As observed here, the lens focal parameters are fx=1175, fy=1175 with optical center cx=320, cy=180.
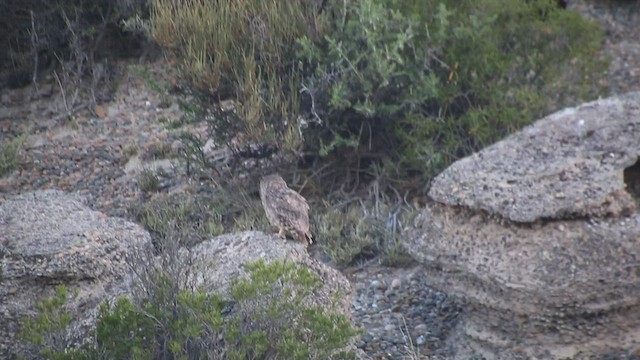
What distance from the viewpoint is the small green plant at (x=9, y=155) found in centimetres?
875

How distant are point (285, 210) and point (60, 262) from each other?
147 cm

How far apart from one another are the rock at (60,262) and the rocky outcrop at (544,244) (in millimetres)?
1550

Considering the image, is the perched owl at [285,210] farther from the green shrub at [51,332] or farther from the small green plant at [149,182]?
the green shrub at [51,332]

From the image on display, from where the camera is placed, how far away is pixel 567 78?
839cm

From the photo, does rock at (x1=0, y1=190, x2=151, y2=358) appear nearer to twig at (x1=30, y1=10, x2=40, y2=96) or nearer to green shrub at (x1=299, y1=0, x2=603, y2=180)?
green shrub at (x1=299, y1=0, x2=603, y2=180)

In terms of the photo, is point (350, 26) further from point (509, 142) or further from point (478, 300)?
point (478, 300)

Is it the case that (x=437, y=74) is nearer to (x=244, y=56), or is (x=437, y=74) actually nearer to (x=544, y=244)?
(x=244, y=56)

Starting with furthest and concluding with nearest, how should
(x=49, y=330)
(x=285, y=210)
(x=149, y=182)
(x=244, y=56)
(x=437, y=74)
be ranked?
(x=149, y=182)
(x=437, y=74)
(x=244, y=56)
(x=285, y=210)
(x=49, y=330)

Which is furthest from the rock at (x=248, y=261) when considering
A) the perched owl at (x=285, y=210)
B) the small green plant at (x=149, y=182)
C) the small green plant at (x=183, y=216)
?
the small green plant at (x=149, y=182)

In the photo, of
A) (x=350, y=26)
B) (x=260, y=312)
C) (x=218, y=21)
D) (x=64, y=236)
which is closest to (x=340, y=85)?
(x=350, y=26)

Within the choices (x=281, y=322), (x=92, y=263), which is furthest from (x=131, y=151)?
(x=281, y=322)

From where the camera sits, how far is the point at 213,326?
500 centimetres

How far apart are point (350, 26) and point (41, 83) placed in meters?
3.35

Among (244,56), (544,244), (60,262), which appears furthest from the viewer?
(244,56)
